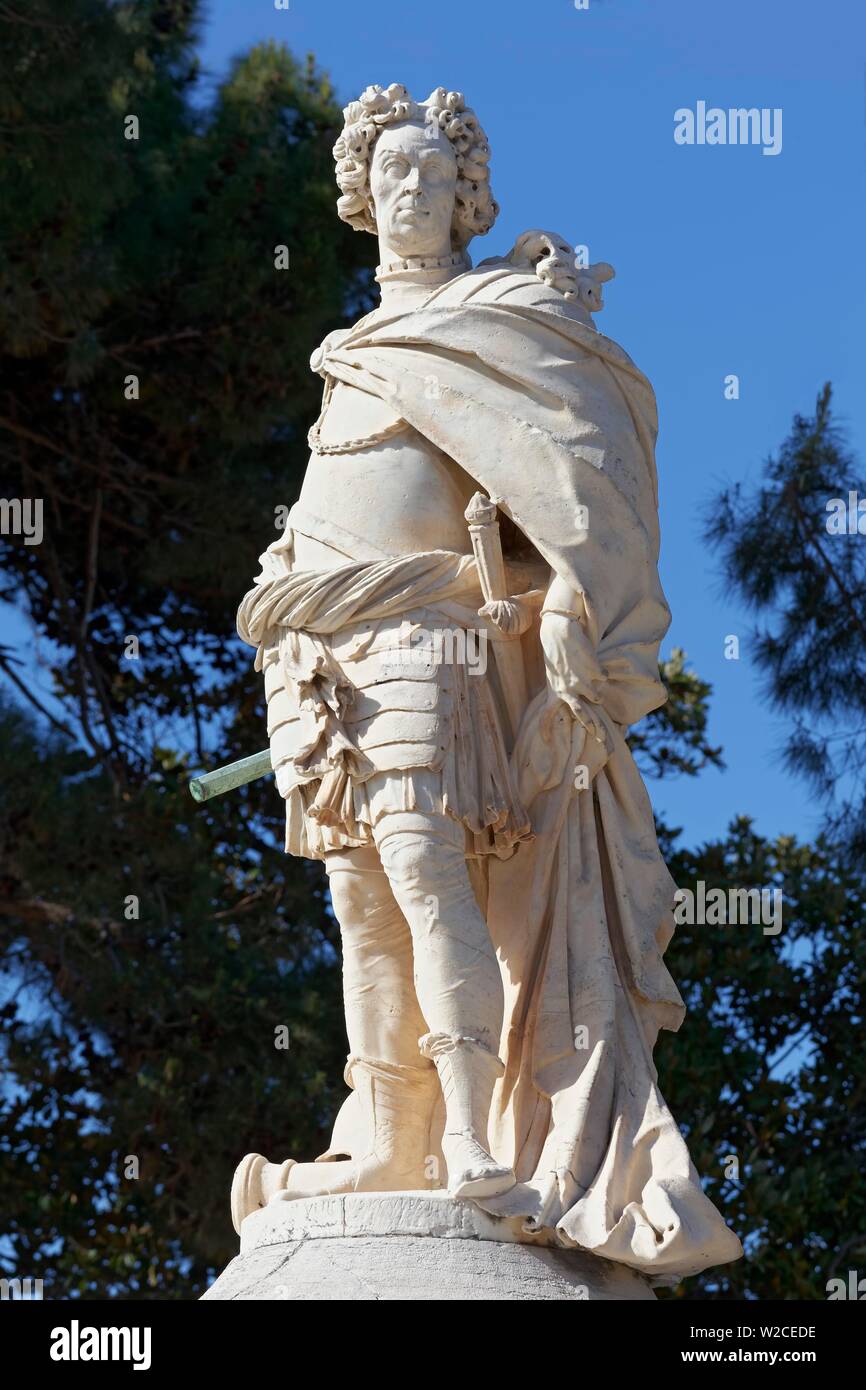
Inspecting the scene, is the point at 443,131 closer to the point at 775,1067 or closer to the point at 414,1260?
the point at 414,1260

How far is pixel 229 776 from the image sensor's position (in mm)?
6508

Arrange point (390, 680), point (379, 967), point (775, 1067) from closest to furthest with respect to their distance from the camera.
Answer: point (390, 680)
point (379, 967)
point (775, 1067)

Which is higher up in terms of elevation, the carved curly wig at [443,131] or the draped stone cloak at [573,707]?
the carved curly wig at [443,131]

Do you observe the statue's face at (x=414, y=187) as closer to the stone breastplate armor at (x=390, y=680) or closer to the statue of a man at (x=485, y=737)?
the statue of a man at (x=485, y=737)

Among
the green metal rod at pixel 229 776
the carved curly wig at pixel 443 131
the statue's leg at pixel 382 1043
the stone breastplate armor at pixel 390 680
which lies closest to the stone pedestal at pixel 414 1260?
the statue's leg at pixel 382 1043

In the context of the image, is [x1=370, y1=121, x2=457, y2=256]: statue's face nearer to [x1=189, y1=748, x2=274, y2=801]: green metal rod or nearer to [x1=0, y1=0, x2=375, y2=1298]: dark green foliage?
[x1=189, y1=748, x2=274, y2=801]: green metal rod

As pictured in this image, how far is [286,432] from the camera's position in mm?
12203

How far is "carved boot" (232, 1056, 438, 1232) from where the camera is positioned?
6.05 metres

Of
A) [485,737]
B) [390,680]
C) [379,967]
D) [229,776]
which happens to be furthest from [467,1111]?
[229,776]

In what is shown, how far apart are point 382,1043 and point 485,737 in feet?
2.32

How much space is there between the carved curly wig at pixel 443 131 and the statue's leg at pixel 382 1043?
1.57 metres

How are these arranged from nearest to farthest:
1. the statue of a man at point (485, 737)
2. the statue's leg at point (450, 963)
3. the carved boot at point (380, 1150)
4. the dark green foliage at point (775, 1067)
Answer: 1. the statue's leg at point (450, 963)
2. the statue of a man at point (485, 737)
3. the carved boot at point (380, 1150)
4. the dark green foliage at point (775, 1067)

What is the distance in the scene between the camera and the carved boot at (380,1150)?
19.9 feet
